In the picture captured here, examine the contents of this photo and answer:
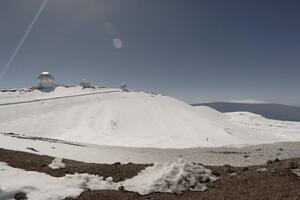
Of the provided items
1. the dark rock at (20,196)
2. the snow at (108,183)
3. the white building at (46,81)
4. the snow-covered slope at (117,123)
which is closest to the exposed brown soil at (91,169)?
the snow at (108,183)

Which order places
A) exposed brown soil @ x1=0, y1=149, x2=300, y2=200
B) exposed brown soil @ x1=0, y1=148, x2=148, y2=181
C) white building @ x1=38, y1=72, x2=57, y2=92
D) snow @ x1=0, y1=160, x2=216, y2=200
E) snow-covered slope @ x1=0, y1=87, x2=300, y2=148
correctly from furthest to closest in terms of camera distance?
white building @ x1=38, y1=72, x2=57, y2=92
snow-covered slope @ x1=0, y1=87, x2=300, y2=148
exposed brown soil @ x1=0, y1=148, x2=148, y2=181
snow @ x1=0, y1=160, x2=216, y2=200
exposed brown soil @ x1=0, y1=149, x2=300, y2=200

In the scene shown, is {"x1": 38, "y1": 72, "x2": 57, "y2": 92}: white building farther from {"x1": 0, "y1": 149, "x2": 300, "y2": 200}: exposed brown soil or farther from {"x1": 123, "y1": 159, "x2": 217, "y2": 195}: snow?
{"x1": 123, "y1": 159, "x2": 217, "y2": 195}: snow

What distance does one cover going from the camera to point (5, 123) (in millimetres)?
56875

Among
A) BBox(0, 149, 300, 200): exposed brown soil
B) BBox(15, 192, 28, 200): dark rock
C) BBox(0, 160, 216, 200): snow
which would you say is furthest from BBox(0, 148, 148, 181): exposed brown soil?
BBox(15, 192, 28, 200): dark rock

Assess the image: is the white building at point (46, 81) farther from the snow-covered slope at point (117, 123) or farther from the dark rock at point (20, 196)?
the dark rock at point (20, 196)

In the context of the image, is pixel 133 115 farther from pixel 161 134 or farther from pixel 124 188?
pixel 124 188

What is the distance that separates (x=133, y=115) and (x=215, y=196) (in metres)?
53.7

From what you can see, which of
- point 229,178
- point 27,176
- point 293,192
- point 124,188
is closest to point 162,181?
point 124,188

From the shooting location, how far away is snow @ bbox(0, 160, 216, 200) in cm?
1340

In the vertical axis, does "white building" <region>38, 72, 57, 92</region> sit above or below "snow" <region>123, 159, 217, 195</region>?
above

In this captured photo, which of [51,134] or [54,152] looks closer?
[54,152]

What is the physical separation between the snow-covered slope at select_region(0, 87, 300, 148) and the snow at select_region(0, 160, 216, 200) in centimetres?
3087

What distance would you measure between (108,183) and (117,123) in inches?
1801

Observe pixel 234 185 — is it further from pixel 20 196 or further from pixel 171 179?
pixel 20 196
